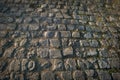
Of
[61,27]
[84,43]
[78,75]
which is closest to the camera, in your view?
[78,75]

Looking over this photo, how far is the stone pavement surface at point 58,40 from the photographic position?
9.69ft

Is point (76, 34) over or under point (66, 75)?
over

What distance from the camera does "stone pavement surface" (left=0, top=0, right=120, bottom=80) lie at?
2.95 m

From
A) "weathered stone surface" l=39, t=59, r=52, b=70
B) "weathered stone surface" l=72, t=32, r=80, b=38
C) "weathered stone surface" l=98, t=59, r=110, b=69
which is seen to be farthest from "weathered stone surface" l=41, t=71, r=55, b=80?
"weathered stone surface" l=72, t=32, r=80, b=38

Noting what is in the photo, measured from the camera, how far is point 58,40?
3.61 m

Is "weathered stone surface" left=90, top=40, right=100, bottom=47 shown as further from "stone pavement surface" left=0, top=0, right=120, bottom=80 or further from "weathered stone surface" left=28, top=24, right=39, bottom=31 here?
"weathered stone surface" left=28, top=24, right=39, bottom=31

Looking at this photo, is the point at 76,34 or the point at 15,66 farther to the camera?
the point at 76,34

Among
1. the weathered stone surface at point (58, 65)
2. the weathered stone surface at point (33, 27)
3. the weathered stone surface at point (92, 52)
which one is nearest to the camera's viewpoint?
the weathered stone surface at point (58, 65)

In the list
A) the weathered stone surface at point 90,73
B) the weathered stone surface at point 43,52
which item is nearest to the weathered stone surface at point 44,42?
the weathered stone surface at point 43,52

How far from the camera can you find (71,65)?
3.08m

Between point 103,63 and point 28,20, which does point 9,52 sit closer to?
point 28,20

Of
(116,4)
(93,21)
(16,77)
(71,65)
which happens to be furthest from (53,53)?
(116,4)

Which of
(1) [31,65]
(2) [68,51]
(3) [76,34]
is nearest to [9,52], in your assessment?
(1) [31,65]

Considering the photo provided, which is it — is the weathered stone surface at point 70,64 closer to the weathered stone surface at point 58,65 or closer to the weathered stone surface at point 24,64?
the weathered stone surface at point 58,65
